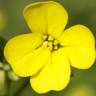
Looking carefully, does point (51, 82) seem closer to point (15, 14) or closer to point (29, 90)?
point (29, 90)

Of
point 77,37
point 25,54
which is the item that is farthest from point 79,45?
point 25,54

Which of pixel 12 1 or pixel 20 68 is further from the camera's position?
pixel 12 1

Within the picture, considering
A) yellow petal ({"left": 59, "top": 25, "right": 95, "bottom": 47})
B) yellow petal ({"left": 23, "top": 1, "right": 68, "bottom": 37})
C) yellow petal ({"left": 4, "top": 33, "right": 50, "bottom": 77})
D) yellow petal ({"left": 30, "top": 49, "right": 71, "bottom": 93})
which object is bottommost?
yellow petal ({"left": 30, "top": 49, "right": 71, "bottom": 93})

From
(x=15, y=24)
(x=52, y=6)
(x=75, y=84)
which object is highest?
(x=52, y=6)

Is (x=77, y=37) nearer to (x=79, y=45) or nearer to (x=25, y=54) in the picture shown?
(x=79, y=45)

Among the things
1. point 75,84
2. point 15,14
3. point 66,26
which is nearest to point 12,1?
point 15,14

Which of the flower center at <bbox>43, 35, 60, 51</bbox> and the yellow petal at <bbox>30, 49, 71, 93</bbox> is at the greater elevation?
the flower center at <bbox>43, 35, 60, 51</bbox>
